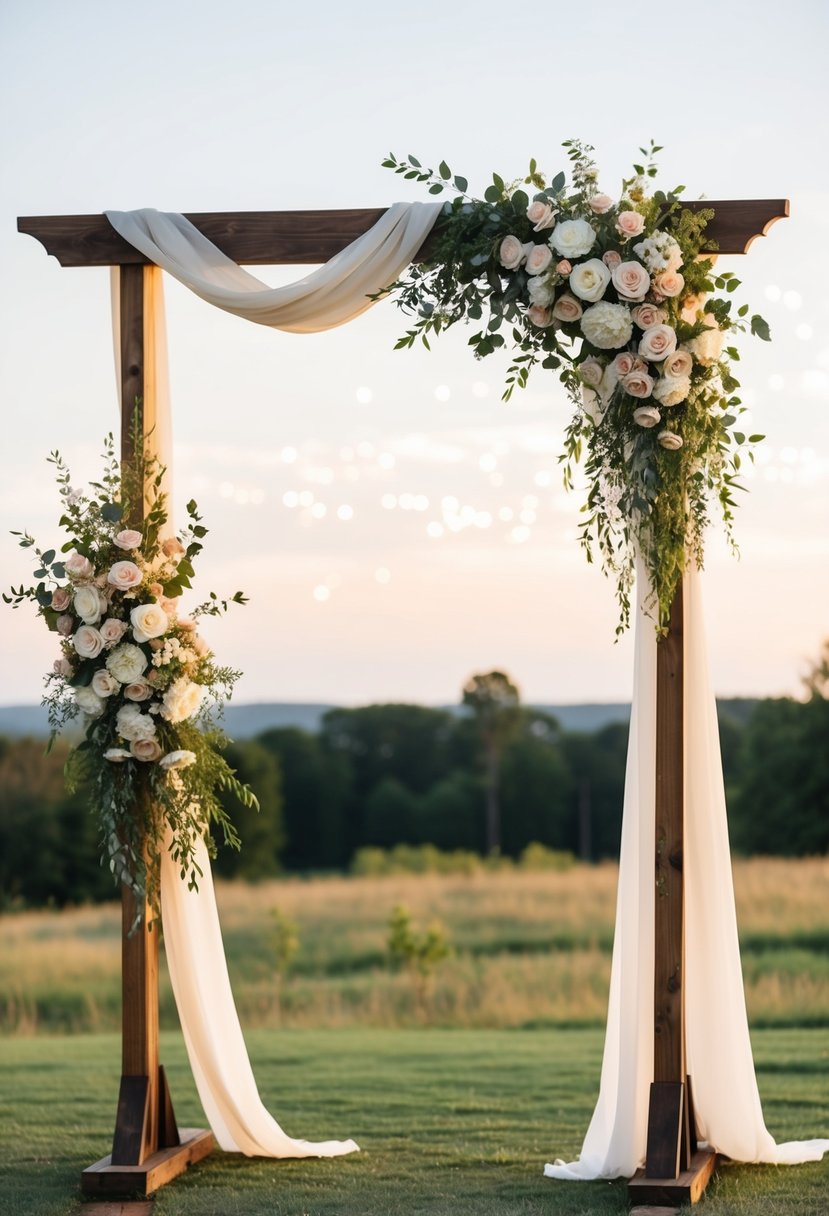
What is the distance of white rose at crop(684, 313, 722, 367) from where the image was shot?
161 inches

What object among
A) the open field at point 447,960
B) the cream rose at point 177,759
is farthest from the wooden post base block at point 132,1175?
the open field at point 447,960

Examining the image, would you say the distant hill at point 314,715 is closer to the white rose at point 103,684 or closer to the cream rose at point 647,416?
the white rose at point 103,684

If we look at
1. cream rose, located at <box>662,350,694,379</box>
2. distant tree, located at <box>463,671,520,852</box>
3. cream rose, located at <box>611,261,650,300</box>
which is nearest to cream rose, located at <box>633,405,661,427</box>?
cream rose, located at <box>662,350,694,379</box>

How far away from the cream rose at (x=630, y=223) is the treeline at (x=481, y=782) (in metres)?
16.2

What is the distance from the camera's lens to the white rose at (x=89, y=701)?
420cm

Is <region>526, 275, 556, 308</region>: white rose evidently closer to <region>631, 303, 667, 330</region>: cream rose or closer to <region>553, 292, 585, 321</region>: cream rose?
<region>553, 292, 585, 321</region>: cream rose

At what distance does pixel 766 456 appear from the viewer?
10.2 metres

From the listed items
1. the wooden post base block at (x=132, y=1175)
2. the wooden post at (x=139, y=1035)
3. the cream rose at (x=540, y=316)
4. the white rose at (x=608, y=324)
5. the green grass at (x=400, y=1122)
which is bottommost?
the green grass at (x=400, y=1122)

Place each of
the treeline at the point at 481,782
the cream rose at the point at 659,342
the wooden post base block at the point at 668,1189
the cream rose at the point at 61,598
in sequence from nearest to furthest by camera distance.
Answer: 1. the wooden post base block at the point at 668,1189
2. the cream rose at the point at 659,342
3. the cream rose at the point at 61,598
4. the treeline at the point at 481,782

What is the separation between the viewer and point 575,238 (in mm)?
4086

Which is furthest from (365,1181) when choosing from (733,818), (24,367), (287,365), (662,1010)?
(733,818)

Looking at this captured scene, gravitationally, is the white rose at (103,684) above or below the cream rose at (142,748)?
above

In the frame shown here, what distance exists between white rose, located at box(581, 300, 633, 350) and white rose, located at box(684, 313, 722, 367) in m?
0.18

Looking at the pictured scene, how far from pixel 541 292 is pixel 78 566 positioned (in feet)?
5.07
